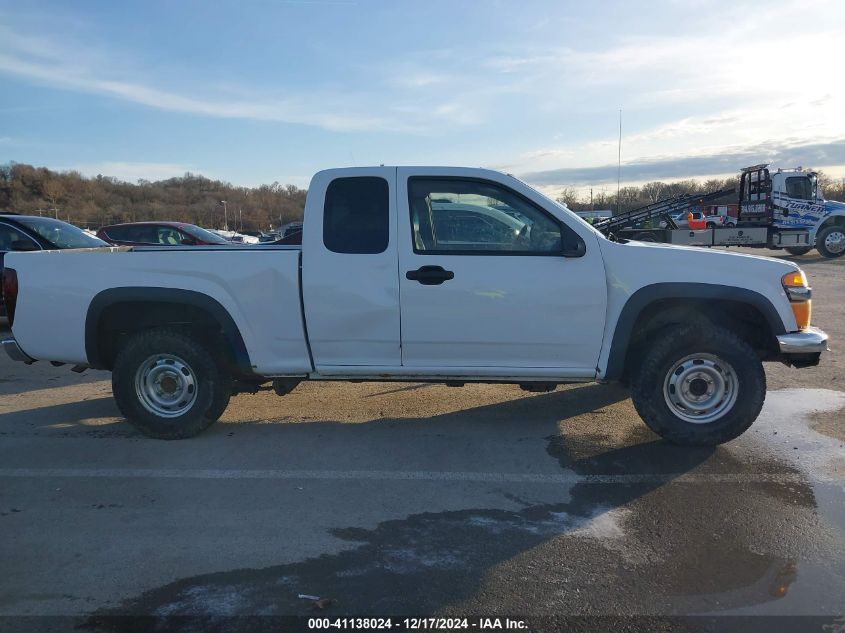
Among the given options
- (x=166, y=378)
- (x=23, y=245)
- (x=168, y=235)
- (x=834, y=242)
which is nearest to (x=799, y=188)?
(x=834, y=242)

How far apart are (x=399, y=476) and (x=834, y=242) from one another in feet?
79.3

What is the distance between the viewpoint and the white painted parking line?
4250 millimetres

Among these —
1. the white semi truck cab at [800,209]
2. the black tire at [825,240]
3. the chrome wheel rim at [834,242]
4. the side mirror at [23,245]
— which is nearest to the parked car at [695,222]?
the white semi truck cab at [800,209]

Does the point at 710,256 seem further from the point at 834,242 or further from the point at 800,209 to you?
the point at 834,242

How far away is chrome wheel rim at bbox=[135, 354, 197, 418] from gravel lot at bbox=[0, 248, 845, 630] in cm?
28

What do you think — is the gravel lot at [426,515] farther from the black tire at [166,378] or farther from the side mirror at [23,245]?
the side mirror at [23,245]

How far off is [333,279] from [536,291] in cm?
147

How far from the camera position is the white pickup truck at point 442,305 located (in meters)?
4.61

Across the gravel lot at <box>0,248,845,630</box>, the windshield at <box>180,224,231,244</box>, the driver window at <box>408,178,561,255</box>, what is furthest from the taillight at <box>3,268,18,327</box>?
the windshield at <box>180,224,231,244</box>

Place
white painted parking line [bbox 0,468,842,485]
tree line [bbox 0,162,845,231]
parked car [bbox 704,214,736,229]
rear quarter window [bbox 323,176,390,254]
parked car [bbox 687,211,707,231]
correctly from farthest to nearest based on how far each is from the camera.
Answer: tree line [bbox 0,162,845,231] → parked car [bbox 687,211,707,231] → parked car [bbox 704,214,736,229] → rear quarter window [bbox 323,176,390,254] → white painted parking line [bbox 0,468,842,485]

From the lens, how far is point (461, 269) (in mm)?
4629

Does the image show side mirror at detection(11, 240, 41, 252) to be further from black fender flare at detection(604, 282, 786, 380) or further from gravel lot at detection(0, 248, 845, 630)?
black fender flare at detection(604, 282, 786, 380)

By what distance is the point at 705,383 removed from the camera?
15.5 feet

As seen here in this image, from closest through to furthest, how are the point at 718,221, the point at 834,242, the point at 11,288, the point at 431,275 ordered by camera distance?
the point at 431,275, the point at 11,288, the point at 834,242, the point at 718,221
